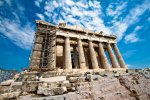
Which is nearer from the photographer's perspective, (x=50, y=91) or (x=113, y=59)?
(x=50, y=91)

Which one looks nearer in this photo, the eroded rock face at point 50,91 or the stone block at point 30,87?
the eroded rock face at point 50,91

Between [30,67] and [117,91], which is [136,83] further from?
[30,67]

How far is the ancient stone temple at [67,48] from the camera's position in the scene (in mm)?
14594

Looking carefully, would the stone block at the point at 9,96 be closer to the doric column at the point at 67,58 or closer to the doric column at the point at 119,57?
the doric column at the point at 67,58

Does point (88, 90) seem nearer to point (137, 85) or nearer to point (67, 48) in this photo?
point (137, 85)

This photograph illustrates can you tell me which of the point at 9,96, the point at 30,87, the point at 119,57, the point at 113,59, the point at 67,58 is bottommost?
the point at 9,96

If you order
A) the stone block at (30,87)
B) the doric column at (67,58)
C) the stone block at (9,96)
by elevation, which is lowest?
the stone block at (9,96)

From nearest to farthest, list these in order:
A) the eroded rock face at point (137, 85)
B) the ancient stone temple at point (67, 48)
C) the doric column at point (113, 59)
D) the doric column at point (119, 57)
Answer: the eroded rock face at point (137, 85)
the ancient stone temple at point (67, 48)
the doric column at point (113, 59)
the doric column at point (119, 57)

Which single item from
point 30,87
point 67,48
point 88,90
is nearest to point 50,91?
point 30,87

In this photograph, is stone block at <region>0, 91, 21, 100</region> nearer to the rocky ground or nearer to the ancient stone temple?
the rocky ground

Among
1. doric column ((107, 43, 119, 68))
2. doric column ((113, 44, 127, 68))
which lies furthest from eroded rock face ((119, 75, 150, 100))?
doric column ((113, 44, 127, 68))

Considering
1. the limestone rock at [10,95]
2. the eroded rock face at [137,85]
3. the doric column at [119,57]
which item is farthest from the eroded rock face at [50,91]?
the doric column at [119,57]

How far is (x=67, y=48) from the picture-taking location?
1666 cm

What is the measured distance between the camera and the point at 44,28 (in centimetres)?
1745
